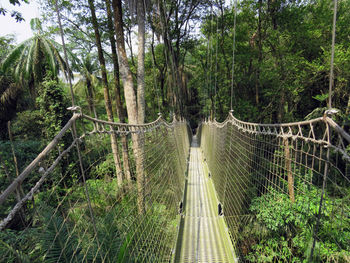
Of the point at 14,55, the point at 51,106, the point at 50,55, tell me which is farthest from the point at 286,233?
the point at 14,55

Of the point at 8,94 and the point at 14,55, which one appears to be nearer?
the point at 14,55

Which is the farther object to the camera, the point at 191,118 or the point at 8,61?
the point at 191,118

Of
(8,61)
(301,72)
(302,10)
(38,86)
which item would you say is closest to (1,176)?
(38,86)

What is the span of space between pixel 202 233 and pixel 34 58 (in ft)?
23.8

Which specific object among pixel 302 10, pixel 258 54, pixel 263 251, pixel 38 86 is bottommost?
pixel 263 251

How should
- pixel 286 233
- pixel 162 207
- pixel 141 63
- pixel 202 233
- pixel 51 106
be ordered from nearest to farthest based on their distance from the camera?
pixel 202 233 → pixel 162 207 → pixel 141 63 → pixel 286 233 → pixel 51 106

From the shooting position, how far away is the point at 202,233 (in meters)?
2.18

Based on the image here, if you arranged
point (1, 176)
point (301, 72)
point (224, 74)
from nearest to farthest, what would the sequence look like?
point (1, 176)
point (301, 72)
point (224, 74)

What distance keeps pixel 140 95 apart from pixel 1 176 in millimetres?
3738

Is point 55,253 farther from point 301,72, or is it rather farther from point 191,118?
point 191,118

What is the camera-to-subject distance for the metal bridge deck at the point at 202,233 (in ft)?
6.04

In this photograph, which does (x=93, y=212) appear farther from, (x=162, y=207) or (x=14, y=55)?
(x=14, y=55)

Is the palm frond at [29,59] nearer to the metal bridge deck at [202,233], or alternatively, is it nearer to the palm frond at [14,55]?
the palm frond at [14,55]

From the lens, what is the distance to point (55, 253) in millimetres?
1861
